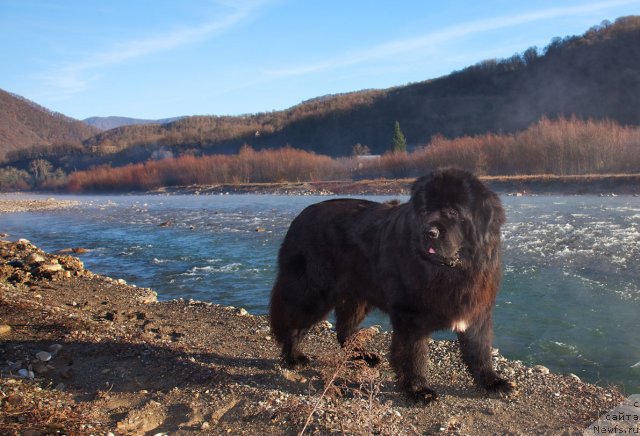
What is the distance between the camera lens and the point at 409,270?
157 inches

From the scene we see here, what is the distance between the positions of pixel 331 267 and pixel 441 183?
1.42m

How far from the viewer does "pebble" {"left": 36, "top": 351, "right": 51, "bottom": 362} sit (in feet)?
15.2

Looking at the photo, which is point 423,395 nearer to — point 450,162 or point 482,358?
point 482,358

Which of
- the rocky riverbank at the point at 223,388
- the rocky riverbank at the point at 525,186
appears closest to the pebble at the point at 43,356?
the rocky riverbank at the point at 223,388

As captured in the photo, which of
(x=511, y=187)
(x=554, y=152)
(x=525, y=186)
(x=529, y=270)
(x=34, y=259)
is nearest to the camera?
(x=34, y=259)

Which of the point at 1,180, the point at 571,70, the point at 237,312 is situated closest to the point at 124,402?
the point at 237,312

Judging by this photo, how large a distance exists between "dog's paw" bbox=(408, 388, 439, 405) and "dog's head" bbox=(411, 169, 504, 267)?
1.14 metres

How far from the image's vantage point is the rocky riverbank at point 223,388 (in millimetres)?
3572

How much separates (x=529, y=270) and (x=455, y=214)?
7969 mm

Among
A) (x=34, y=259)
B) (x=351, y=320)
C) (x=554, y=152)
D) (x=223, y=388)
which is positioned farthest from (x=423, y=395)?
(x=554, y=152)

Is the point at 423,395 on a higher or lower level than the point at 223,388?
lower

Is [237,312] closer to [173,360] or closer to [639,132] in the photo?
[173,360]

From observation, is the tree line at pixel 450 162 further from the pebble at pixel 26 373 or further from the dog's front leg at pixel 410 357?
the pebble at pixel 26 373

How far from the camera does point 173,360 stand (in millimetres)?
4910
